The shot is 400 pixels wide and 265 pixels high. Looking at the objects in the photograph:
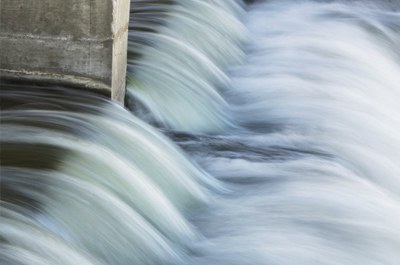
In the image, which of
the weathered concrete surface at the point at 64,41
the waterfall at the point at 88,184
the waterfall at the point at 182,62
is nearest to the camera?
the waterfall at the point at 88,184

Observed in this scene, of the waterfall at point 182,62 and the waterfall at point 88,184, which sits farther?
Answer: the waterfall at point 182,62

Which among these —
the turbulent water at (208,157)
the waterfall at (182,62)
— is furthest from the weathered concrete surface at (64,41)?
the waterfall at (182,62)

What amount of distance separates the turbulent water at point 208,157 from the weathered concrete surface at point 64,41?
123 mm

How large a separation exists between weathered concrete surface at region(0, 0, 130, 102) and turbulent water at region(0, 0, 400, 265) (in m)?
0.12

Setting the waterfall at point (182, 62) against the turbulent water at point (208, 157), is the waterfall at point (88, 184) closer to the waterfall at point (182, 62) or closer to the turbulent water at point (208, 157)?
the turbulent water at point (208, 157)

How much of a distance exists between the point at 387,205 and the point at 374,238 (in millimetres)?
469

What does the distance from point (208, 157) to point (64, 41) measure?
3.70 ft

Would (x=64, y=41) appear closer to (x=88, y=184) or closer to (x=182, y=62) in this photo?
(x=88, y=184)

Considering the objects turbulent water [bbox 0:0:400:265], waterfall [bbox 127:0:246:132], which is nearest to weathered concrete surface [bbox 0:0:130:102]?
turbulent water [bbox 0:0:400:265]

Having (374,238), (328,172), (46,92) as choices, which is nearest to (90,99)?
(46,92)

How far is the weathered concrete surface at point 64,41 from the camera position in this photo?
515 centimetres

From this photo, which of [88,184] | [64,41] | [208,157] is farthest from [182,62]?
[88,184]

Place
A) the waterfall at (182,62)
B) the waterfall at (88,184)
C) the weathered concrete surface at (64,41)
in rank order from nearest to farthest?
the waterfall at (88,184)
the weathered concrete surface at (64,41)
the waterfall at (182,62)

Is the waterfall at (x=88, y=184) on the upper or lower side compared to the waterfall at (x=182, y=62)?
lower
